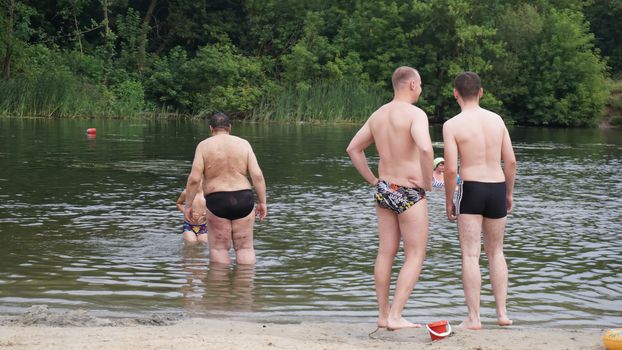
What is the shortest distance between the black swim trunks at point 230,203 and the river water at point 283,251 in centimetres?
67

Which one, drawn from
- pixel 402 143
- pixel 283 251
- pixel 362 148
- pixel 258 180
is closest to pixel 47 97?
pixel 283 251

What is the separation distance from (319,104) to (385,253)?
47.5m

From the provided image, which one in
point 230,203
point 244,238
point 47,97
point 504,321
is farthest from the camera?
point 47,97

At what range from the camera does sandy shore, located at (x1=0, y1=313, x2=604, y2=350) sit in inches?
270

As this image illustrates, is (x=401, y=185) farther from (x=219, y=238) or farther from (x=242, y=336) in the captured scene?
(x=219, y=238)

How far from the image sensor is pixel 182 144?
32.8 m

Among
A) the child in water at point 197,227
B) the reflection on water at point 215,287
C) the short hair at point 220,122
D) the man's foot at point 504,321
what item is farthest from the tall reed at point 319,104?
the man's foot at point 504,321

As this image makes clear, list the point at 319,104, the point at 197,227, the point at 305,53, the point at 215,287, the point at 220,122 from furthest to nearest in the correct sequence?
1. the point at 305,53
2. the point at 319,104
3. the point at 197,227
4. the point at 220,122
5. the point at 215,287

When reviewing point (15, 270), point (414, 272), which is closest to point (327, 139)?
point (15, 270)

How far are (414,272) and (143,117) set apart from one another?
162 feet

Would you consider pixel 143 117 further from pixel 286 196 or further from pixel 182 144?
pixel 286 196

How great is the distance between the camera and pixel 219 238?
1098cm

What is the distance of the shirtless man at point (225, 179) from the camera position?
10562 millimetres

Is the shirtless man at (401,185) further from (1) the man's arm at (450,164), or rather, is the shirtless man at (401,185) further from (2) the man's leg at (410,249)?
(1) the man's arm at (450,164)
